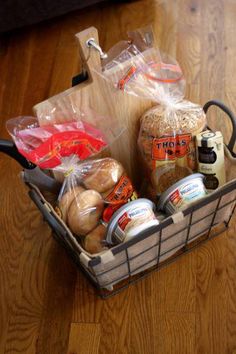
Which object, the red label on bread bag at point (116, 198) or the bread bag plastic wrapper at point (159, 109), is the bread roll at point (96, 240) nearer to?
the red label on bread bag at point (116, 198)

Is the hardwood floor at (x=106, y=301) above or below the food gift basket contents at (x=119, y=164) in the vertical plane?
below

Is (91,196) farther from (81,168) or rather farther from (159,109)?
(159,109)

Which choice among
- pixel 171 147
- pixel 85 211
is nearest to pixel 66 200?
pixel 85 211

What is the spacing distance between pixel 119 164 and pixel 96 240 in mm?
160

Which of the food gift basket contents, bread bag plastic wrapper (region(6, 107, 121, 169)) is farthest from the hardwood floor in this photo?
bread bag plastic wrapper (region(6, 107, 121, 169))

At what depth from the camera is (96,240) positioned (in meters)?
0.81

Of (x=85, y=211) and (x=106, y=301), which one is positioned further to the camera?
(x=106, y=301)

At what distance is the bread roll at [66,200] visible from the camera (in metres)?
0.81

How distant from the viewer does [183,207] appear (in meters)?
0.76

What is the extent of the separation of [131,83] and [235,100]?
53 cm

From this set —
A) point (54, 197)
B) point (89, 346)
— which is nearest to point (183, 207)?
point (54, 197)

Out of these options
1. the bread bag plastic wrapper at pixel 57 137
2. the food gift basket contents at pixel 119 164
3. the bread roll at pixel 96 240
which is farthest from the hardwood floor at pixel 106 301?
the bread bag plastic wrapper at pixel 57 137

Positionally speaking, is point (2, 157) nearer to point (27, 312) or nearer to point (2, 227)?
point (2, 227)

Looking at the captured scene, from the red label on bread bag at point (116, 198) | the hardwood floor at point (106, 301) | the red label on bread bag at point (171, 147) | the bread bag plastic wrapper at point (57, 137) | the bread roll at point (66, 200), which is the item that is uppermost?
the bread bag plastic wrapper at point (57, 137)
